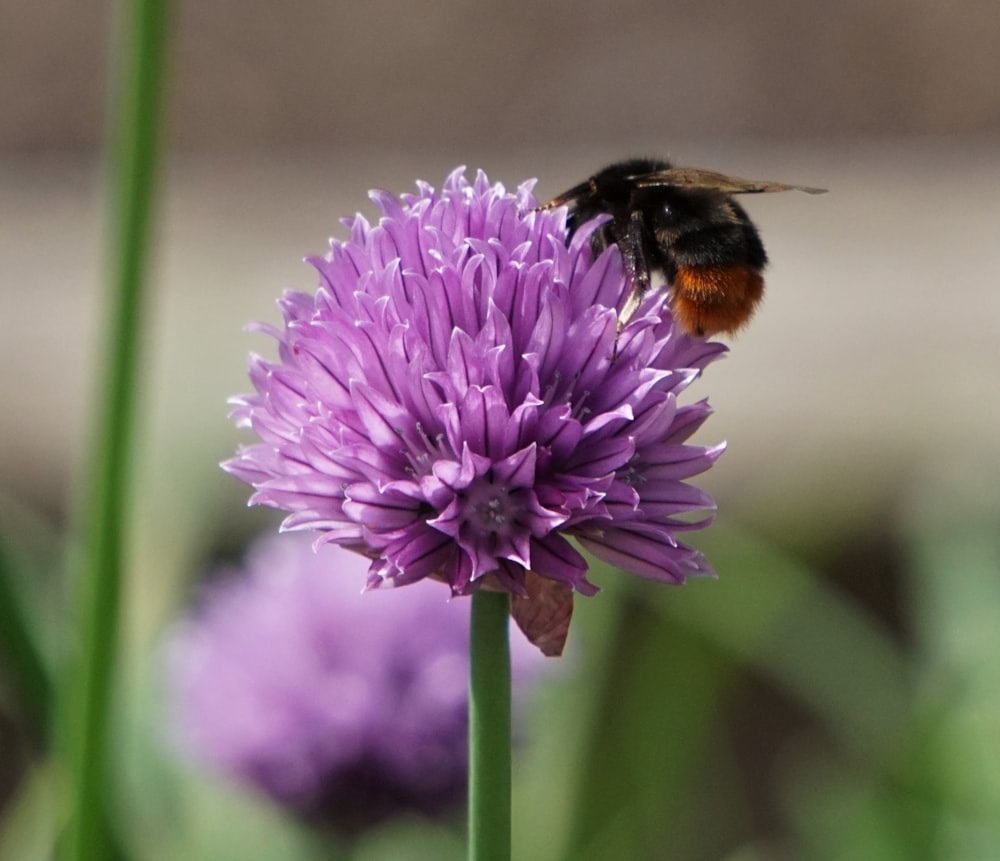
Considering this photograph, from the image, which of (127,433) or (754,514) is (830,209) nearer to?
(754,514)

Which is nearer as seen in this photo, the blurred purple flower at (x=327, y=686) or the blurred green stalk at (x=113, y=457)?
the blurred green stalk at (x=113, y=457)

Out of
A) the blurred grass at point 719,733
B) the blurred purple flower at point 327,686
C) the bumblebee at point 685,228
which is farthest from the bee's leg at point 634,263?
the blurred grass at point 719,733

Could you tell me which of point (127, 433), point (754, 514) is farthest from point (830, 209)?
point (127, 433)

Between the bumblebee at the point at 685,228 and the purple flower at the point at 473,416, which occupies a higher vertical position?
the bumblebee at the point at 685,228

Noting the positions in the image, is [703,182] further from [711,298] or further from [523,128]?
[523,128]

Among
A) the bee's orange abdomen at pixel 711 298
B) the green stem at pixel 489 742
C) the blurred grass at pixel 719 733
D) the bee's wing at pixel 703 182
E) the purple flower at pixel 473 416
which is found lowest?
the blurred grass at pixel 719 733

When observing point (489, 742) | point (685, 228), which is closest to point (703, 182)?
point (685, 228)

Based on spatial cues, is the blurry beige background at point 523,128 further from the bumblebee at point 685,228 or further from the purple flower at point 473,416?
the purple flower at point 473,416
